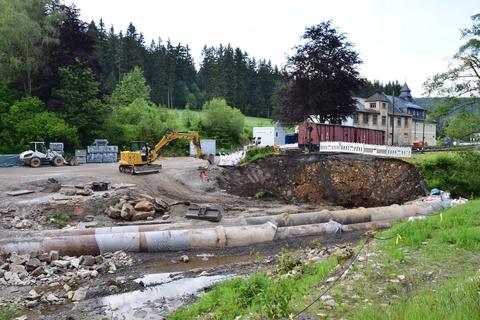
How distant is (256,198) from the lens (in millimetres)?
28891

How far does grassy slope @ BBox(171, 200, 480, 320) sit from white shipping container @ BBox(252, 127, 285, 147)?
39050 millimetres

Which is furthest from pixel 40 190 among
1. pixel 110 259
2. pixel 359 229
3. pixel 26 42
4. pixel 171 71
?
pixel 171 71

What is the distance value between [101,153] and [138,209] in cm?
2128

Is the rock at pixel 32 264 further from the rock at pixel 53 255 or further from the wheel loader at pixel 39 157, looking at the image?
the wheel loader at pixel 39 157

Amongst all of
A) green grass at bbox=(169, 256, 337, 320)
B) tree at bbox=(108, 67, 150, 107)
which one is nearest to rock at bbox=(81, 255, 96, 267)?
green grass at bbox=(169, 256, 337, 320)

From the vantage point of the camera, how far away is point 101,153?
4106 cm

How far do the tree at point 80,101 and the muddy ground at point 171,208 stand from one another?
586 inches

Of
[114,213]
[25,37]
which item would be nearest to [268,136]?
[25,37]

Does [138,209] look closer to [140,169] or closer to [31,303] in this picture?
[140,169]

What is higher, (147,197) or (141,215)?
(147,197)

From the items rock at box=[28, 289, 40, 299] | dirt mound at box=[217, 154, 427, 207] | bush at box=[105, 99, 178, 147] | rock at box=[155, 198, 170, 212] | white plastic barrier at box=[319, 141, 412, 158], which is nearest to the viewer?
Result: rock at box=[28, 289, 40, 299]

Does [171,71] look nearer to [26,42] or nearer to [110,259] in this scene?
[26,42]

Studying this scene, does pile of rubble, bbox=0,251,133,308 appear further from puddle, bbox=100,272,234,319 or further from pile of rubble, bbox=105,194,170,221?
pile of rubble, bbox=105,194,170,221

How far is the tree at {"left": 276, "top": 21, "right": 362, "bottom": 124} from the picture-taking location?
38344 millimetres
